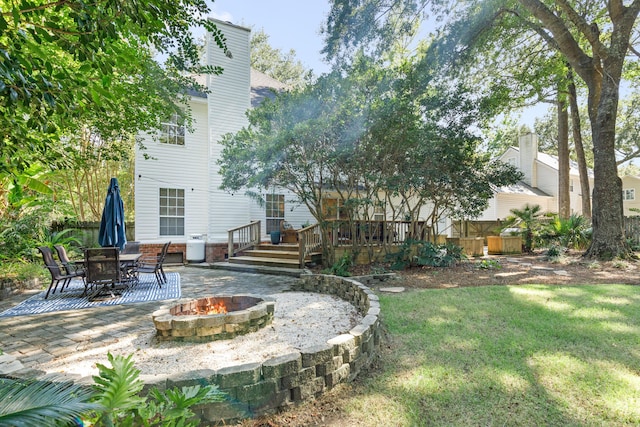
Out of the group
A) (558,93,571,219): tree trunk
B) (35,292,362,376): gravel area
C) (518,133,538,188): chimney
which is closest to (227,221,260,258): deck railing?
(35,292,362,376): gravel area

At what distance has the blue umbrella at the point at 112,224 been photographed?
743cm

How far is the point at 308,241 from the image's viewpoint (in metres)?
10.5

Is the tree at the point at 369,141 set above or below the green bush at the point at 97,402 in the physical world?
above

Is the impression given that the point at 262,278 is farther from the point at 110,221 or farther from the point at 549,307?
the point at 549,307

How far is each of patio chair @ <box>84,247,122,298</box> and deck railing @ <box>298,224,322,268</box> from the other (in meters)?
4.87

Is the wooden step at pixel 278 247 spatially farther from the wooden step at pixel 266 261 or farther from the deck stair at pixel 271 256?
the wooden step at pixel 266 261

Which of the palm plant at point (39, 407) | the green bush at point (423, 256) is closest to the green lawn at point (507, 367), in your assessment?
the palm plant at point (39, 407)

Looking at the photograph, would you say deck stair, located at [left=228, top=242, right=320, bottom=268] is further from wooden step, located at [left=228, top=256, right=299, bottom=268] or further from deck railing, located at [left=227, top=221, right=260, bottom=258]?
deck railing, located at [left=227, top=221, right=260, bottom=258]

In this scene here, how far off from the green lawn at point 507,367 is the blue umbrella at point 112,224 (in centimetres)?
614

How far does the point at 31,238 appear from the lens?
9.24m

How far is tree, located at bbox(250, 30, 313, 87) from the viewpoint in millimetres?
26531

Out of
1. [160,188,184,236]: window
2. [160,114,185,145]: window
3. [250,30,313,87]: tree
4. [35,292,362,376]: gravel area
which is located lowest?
[35,292,362,376]: gravel area

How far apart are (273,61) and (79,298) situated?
977 inches

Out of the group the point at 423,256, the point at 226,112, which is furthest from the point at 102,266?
the point at 226,112
